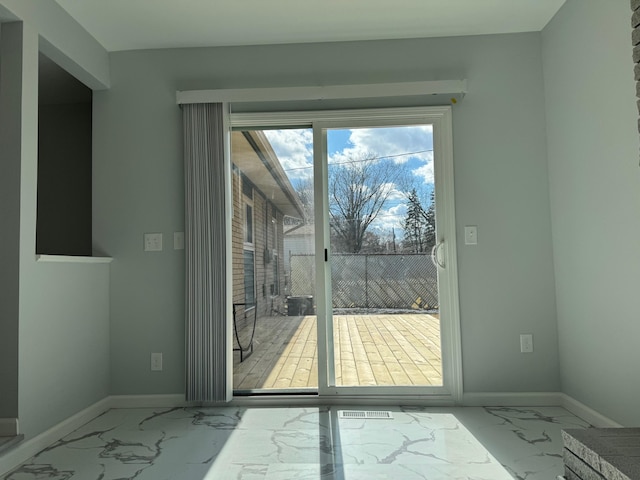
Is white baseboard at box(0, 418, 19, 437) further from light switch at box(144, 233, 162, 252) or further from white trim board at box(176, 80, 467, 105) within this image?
white trim board at box(176, 80, 467, 105)

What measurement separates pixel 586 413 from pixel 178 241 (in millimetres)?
2791

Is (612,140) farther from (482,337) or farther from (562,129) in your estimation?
(482,337)

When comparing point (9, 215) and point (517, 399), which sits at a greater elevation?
point (9, 215)

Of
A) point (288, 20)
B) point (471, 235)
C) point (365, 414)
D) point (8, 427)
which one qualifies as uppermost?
point (288, 20)

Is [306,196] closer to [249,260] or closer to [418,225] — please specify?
[249,260]

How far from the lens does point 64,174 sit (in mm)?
3699

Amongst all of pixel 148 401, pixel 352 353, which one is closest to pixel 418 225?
pixel 352 353

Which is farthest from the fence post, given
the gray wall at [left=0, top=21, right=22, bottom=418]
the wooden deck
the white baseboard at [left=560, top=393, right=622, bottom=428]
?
the gray wall at [left=0, top=21, right=22, bottom=418]

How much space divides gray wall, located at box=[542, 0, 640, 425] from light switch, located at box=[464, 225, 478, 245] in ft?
1.66

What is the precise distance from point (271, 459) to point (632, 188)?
2209 millimetres

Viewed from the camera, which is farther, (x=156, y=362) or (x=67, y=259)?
(x=156, y=362)

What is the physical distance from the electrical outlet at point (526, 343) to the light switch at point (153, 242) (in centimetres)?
255

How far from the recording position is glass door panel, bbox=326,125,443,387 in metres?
2.98

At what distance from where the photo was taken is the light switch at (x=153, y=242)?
3.01 metres
